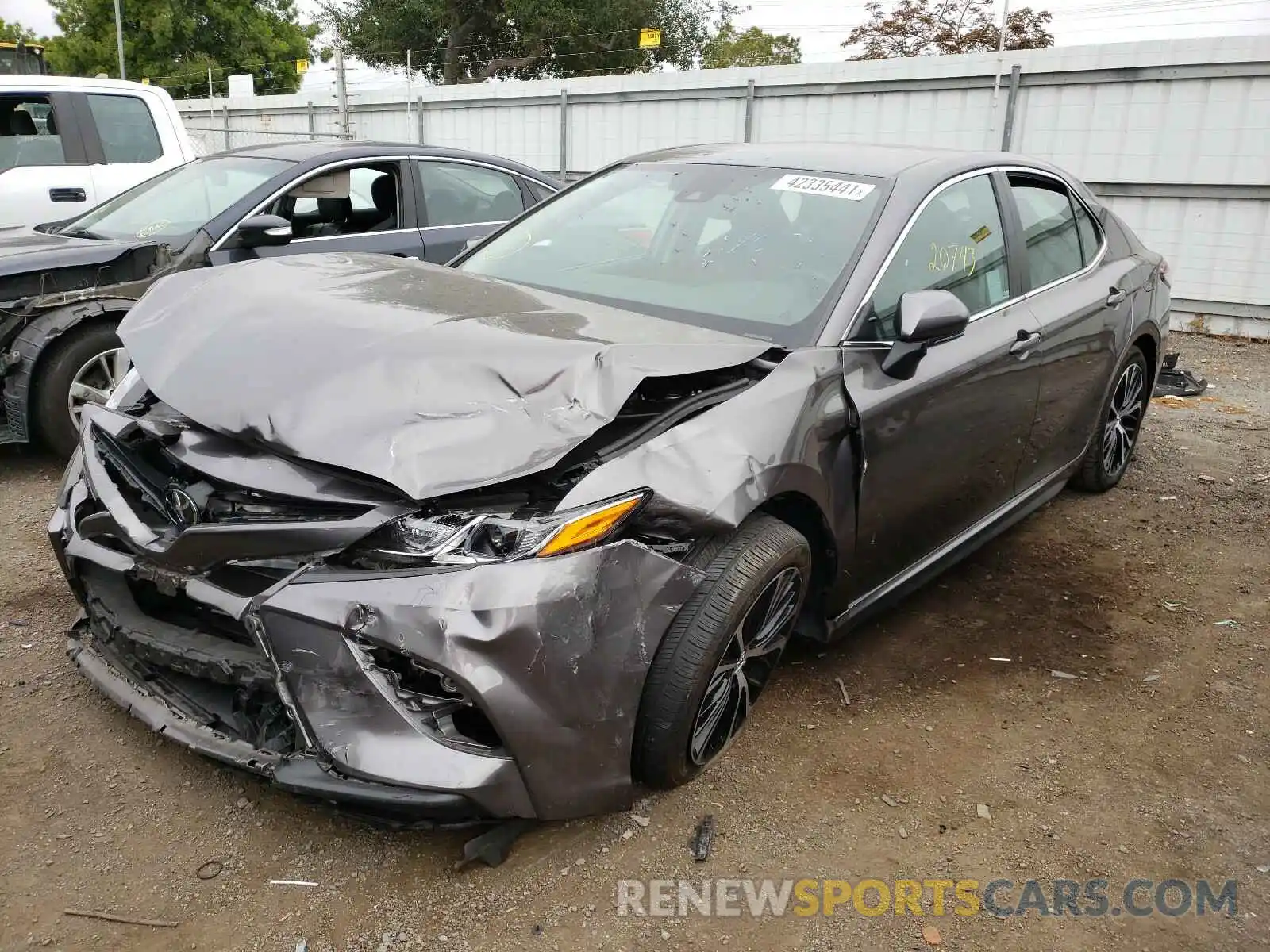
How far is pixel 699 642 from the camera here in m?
2.37

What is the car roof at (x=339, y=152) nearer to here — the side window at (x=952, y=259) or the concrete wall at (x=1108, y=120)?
the side window at (x=952, y=259)

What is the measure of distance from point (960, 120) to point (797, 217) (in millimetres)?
8599

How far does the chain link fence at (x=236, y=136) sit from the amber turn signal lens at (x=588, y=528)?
16.8m

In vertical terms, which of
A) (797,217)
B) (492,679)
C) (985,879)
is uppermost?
(797,217)

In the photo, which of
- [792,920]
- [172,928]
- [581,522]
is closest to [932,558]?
[792,920]

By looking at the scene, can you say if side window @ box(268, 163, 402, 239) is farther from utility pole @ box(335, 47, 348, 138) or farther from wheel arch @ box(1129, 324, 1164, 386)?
utility pole @ box(335, 47, 348, 138)

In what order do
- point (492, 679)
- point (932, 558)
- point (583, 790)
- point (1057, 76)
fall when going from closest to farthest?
point (492, 679) < point (583, 790) < point (932, 558) < point (1057, 76)

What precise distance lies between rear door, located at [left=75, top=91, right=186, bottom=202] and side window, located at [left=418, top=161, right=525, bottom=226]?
2.27m

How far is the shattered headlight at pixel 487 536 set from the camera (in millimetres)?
2115

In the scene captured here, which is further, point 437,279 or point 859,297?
point 437,279

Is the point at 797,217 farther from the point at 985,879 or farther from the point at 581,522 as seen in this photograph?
the point at 985,879

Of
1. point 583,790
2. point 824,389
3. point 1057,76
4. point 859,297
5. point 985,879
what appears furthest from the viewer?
point 1057,76

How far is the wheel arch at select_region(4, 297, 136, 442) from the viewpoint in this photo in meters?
4.46

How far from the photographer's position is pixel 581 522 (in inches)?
84.6
